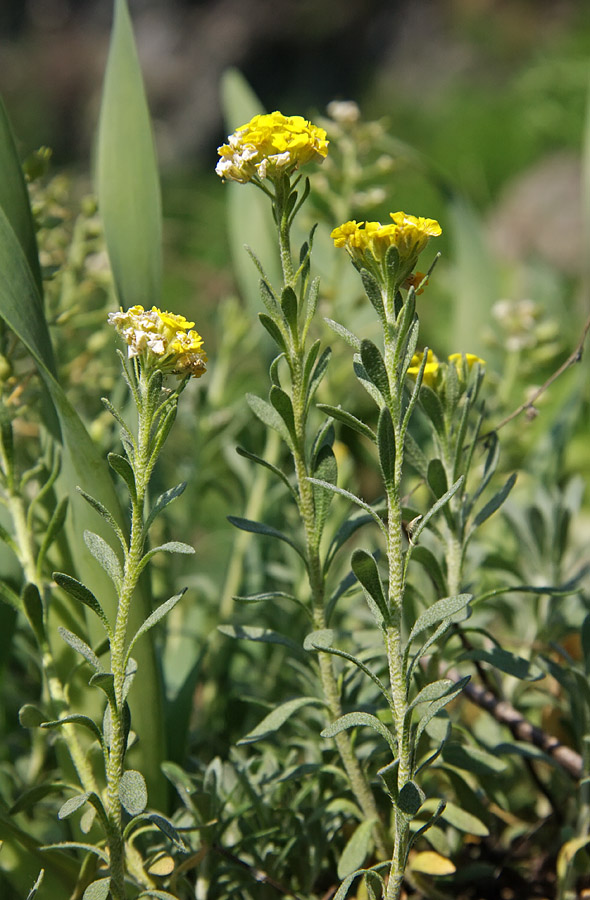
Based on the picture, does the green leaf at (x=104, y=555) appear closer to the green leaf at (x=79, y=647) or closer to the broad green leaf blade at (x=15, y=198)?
the green leaf at (x=79, y=647)

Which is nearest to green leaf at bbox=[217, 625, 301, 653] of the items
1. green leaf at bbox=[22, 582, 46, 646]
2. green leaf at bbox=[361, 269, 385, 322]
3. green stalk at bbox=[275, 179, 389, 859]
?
green stalk at bbox=[275, 179, 389, 859]

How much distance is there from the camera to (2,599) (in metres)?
0.65

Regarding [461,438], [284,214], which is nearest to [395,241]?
[284,214]

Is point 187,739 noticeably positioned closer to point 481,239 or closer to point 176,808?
point 176,808

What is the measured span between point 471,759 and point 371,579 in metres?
0.22

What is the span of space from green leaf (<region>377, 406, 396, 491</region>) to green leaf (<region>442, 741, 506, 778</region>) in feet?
0.81

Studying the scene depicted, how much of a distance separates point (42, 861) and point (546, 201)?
344 cm

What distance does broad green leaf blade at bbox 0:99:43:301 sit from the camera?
68 cm

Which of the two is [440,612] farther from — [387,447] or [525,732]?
[525,732]

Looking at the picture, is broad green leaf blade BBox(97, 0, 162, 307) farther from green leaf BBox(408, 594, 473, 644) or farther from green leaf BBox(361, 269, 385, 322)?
green leaf BBox(408, 594, 473, 644)

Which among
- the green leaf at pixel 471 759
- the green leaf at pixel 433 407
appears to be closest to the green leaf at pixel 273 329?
the green leaf at pixel 433 407

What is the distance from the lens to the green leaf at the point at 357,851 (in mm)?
635

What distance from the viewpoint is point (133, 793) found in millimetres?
547

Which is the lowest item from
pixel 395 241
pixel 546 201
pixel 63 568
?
pixel 63 568
